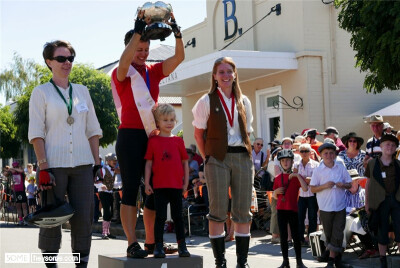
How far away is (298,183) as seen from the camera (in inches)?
401

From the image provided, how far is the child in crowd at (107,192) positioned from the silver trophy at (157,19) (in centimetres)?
1053

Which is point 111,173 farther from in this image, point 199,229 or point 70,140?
point 70,140

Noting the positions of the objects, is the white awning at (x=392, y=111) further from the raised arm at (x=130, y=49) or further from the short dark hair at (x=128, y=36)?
the raised arm at (x=130, y=49)

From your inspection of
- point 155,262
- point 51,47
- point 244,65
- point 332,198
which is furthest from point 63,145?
point 244,65

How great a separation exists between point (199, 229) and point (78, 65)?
60.3ft

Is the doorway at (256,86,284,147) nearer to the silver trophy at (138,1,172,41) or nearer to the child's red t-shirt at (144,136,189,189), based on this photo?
the child's red t-shirt at (144,136,189,189)

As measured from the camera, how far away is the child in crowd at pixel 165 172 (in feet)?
21.6

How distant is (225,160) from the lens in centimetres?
660

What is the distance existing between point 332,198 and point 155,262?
14.3ft

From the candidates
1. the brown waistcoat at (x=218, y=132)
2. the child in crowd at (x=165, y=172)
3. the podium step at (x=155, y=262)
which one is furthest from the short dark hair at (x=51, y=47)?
the podium step at (x=155, y=262)

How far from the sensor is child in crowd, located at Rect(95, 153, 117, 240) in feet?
54.5

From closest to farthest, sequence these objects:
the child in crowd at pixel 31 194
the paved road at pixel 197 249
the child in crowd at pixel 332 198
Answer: the child in crowd at pixel 332 198 → the paved road at pixel 197 249 → the child in crowd at pixel 31 194

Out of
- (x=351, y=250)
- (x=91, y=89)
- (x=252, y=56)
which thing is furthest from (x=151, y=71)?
(x=91, y=89)

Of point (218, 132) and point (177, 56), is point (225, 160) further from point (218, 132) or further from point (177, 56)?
point (177, 56)
